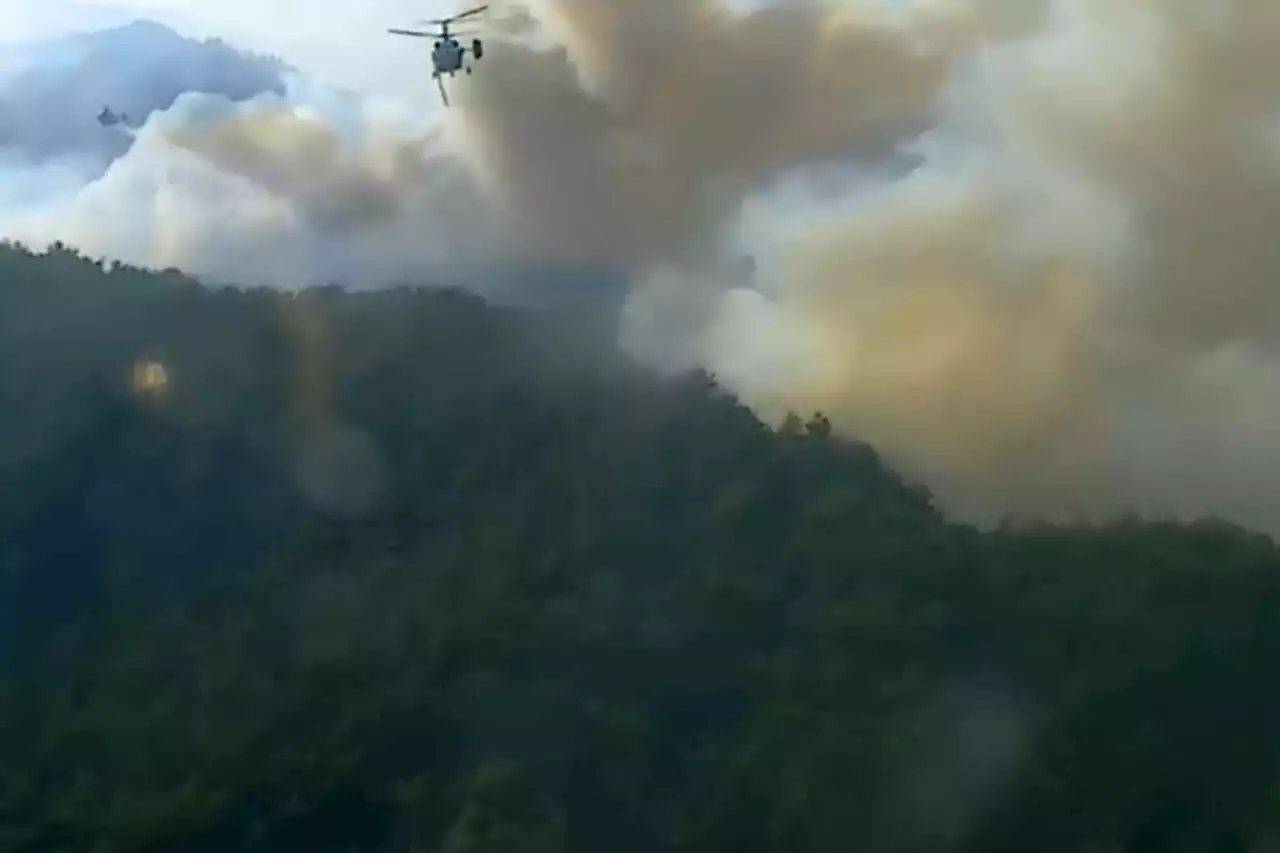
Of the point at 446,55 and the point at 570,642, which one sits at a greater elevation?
the point at 446,55

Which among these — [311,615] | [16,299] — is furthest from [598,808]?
[16,299]

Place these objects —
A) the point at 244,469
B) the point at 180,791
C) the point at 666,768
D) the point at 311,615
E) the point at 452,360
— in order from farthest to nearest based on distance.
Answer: the point at 452,360 < the point at 244,469 < the point at 311,615 < the point at 666,768 < the point at 180,791

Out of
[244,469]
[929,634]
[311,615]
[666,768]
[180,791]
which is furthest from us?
[244,469]

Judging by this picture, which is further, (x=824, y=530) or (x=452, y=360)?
(x=452, y=360)

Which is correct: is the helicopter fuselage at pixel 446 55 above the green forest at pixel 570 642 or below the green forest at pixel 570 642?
above

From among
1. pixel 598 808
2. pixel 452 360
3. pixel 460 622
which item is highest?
pixel 452 360

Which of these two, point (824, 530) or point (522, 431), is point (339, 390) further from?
point (824, 530)

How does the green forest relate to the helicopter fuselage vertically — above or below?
below

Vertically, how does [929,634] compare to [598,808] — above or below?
above
